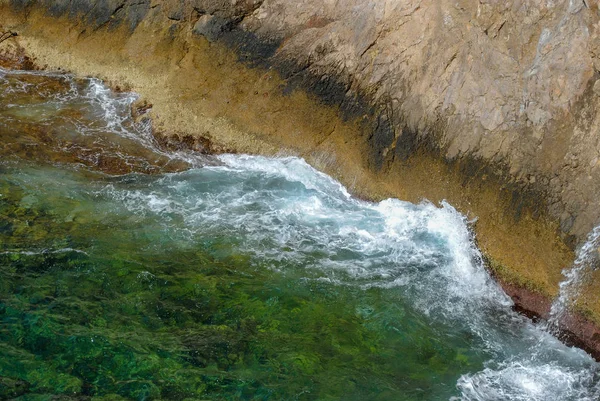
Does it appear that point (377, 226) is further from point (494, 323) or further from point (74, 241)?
point (74, 241)

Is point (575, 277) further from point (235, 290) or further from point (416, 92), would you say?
point (235, 290)

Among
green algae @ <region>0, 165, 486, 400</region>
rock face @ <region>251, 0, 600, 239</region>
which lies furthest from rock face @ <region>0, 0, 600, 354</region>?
green algae @ <region>0, 165, 486, 400</region>

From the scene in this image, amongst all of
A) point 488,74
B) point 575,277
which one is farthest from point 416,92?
point 575,277

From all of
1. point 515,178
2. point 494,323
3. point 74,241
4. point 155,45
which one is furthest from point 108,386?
point 155,45

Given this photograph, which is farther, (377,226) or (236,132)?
(236,132)

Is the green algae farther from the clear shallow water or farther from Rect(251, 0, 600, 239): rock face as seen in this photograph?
Rect(251, 0, 600, 239): rock face
